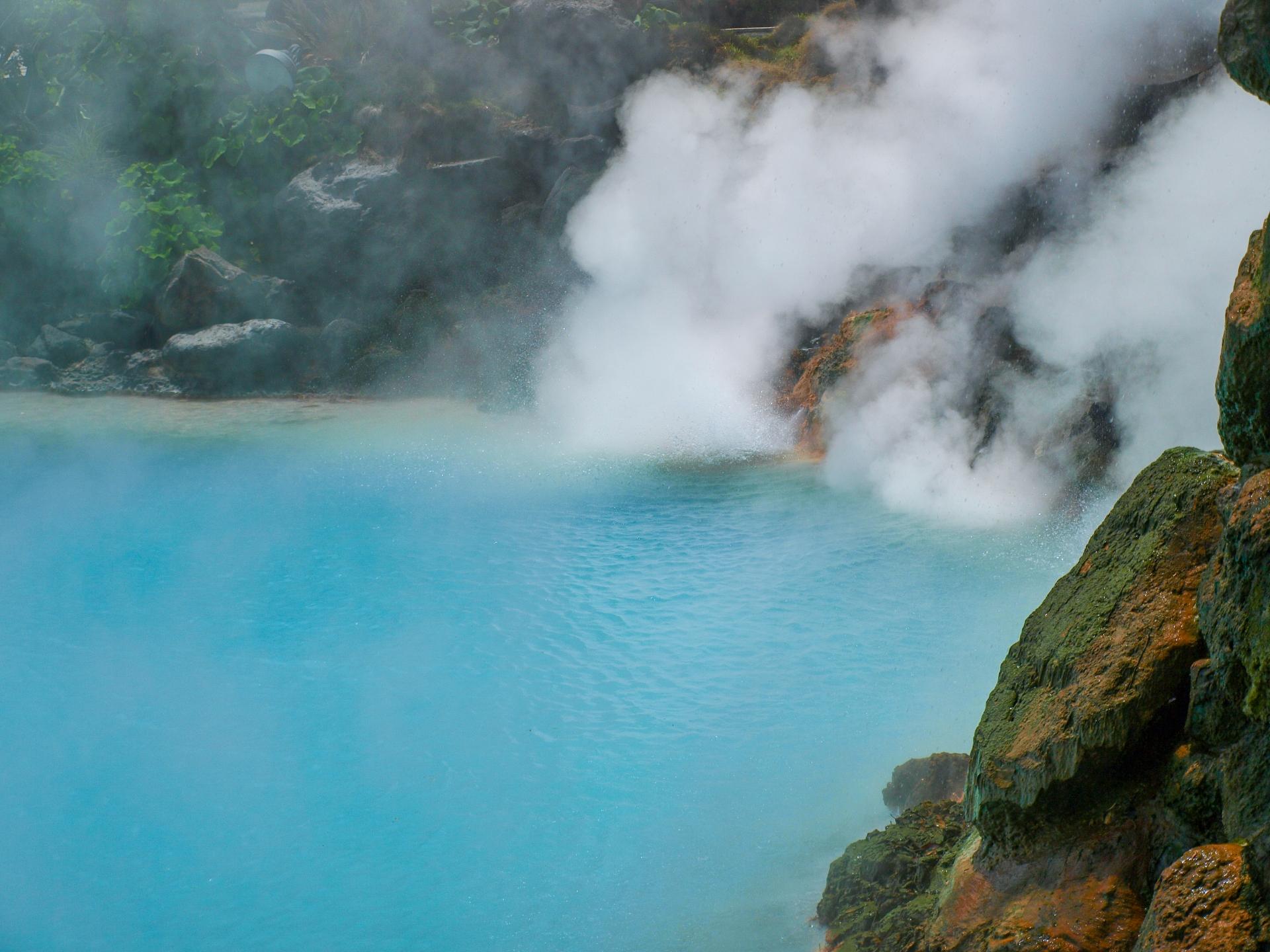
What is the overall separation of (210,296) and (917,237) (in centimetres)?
751

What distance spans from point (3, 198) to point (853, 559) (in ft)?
37.1

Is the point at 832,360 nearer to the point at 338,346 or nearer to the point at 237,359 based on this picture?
the point at 338,346

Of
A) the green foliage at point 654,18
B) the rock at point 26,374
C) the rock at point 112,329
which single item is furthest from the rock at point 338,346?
the green foliage at point 654,18

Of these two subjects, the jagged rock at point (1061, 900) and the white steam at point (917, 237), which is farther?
the white steam at point (917, 237)

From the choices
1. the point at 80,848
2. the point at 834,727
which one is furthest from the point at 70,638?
the point at 834,727

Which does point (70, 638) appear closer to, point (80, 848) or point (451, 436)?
point (80, 848)

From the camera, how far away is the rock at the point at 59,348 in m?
11.5

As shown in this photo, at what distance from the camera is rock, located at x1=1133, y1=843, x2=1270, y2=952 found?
5.19 feet

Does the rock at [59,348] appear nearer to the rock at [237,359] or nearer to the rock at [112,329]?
the rock at [112,329]

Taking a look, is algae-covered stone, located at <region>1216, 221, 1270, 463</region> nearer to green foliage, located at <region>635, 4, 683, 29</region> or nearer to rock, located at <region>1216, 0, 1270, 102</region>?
rock, located at <region>1216, 0, 1270, 102</region>

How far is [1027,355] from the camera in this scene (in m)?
7.17

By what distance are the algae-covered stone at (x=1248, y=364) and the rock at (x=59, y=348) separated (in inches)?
479

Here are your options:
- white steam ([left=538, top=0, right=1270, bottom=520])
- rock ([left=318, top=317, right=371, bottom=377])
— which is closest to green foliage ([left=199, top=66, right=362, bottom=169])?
rock ([left=318, top=317, right=371, bottom=377])

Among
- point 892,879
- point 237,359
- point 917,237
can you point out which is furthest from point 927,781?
point 237,359
